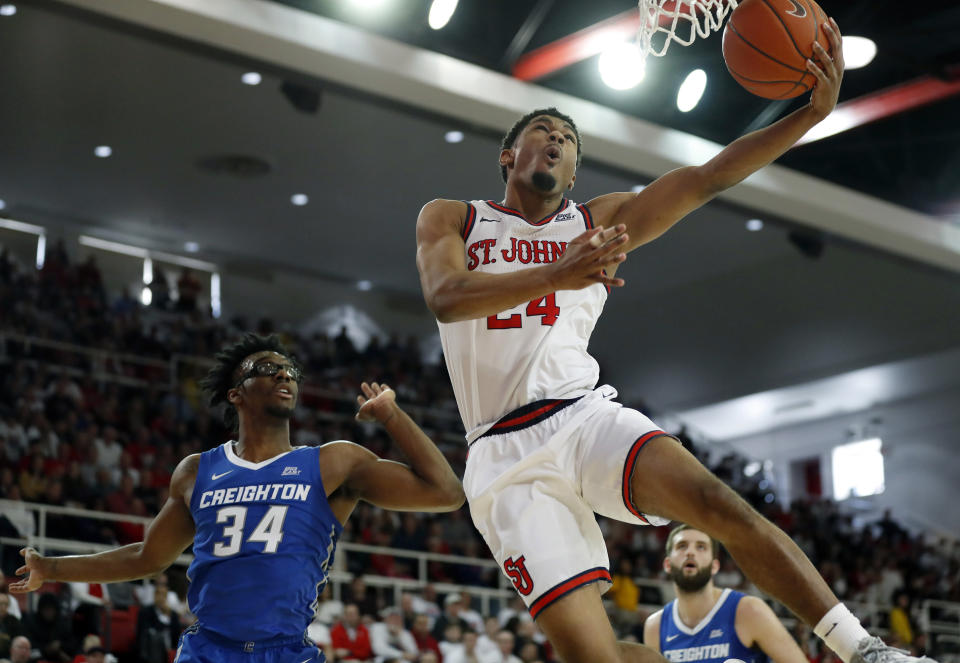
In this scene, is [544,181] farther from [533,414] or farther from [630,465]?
[630,465]

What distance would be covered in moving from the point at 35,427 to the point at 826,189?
33.2 feet

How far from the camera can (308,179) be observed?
17.9 metres

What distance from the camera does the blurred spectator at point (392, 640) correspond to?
10.3 metres

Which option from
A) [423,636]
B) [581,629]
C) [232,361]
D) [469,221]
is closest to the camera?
[581,629]

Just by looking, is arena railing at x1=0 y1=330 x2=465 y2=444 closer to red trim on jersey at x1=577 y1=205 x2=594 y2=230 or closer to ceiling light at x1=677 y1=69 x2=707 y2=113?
ceiling light at x1=677 y1=69 x2=707 y2=113

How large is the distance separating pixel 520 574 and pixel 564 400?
0.59 metres

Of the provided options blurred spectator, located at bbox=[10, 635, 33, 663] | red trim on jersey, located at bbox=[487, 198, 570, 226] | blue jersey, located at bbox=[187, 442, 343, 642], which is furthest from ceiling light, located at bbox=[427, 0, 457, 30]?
blue jersey, located at bbox=[187, 442, 343, 642]

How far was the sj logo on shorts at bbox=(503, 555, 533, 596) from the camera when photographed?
3.80 meters

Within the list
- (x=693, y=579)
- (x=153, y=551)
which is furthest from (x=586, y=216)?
(x=693, y=579)

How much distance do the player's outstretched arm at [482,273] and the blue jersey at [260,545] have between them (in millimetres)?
1107

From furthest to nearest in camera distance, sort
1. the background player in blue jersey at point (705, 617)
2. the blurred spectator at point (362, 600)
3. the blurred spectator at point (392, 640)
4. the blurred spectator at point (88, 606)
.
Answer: the blurred spectator at point (362, 600), the blurred spectator at point (392, 640), the blurred spectator at point (88, 606), the background player in blue jersey at point (705, 617)

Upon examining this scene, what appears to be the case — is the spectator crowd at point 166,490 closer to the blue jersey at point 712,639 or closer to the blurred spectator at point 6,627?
the blurred spectator at point 6,627

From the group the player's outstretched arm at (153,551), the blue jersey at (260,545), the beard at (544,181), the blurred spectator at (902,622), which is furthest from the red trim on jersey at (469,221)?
the blurred spectator at (902,622)

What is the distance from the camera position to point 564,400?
13.2 ft
